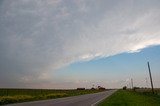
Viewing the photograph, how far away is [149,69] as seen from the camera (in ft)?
225

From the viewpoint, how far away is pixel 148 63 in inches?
2741

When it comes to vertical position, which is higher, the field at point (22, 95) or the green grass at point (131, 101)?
the field at point (22, 95)

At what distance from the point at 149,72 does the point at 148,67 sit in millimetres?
1392

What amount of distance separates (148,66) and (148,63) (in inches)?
28.8

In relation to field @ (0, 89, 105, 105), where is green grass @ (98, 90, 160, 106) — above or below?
below

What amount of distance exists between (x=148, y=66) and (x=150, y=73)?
7.23ft

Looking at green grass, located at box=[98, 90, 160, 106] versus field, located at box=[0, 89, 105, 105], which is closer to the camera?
green grass, located at box=[98, 90, 160, 106]

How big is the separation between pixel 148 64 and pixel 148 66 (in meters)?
0.53

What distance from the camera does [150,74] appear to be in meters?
67.8

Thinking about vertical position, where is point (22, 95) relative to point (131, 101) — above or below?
above

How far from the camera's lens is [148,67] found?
69188 mm

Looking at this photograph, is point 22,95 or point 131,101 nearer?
point 131,101

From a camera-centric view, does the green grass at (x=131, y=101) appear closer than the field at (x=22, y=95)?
→ Yes

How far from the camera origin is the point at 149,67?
6888 centimetres
